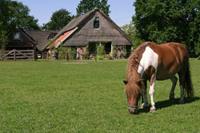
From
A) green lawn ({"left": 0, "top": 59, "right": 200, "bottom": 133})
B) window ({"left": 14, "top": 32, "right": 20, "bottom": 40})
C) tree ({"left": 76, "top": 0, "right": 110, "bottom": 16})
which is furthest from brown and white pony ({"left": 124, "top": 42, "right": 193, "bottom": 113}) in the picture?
tree ({"left": 76, "top": 0, "right": 110, "bottom": 16})

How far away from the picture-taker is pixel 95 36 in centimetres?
8294

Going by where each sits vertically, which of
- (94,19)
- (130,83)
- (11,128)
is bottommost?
(11,128)

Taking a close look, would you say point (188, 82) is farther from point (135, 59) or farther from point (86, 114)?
point (86, 114)

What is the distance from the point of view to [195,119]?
39.7 feet

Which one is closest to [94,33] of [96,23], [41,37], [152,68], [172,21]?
[96,23]

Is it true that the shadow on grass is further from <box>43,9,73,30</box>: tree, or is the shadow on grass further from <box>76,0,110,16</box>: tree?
<box>43,9,73,30</box>: tree

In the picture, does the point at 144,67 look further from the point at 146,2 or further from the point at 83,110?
the point at 146,2

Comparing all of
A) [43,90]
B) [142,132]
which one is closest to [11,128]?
[142,132]

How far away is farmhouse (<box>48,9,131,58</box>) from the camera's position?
8081 centimetres

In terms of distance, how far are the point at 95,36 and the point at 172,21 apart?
12952 mm

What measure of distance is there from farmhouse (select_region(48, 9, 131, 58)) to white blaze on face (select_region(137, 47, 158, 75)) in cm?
6553

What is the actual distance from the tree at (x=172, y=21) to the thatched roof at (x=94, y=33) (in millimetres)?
4188

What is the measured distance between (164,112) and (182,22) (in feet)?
221

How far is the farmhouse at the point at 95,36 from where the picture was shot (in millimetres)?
80812
